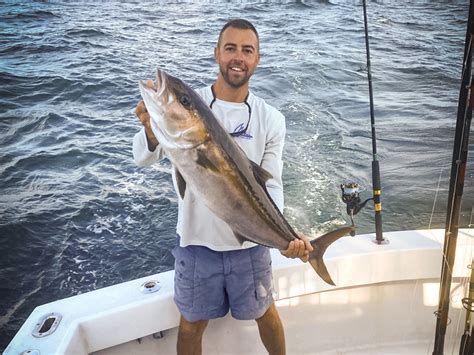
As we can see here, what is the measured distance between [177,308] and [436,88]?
37.4ft

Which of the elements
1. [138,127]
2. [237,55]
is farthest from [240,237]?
[138,127]

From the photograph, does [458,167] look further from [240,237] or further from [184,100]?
[184,100]

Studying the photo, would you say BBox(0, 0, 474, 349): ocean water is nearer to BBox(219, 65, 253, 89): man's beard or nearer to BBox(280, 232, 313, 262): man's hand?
BBox(280, 232, 313, 262): man's hand

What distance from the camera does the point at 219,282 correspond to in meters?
2.70

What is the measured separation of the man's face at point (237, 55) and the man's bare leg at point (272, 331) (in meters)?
1.38

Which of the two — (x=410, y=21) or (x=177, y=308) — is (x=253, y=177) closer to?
(x=177, y=308)

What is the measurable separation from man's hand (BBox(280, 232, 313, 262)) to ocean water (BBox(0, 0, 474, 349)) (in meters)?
3.42

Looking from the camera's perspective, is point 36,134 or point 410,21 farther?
point 410,21

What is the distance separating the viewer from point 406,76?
517 inches

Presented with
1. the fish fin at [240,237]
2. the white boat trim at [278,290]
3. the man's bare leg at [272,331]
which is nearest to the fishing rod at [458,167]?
the white boat trim at [278,290]

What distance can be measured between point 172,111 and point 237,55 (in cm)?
64

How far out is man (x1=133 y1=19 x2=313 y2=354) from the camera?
258 cm

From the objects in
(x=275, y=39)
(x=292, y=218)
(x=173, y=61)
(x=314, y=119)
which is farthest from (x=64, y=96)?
(x=275, y=39)

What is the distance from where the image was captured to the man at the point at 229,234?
258 centimetres
